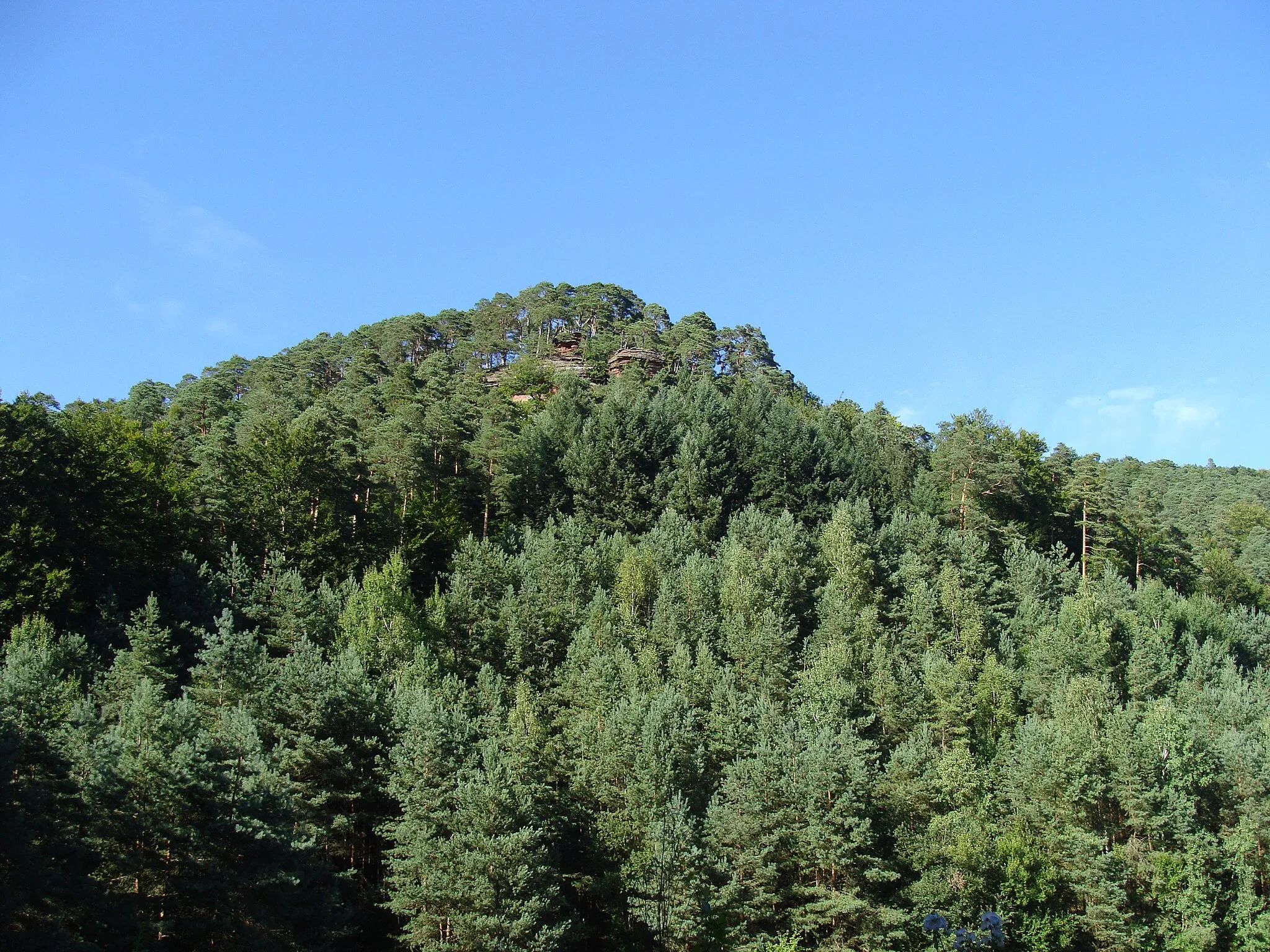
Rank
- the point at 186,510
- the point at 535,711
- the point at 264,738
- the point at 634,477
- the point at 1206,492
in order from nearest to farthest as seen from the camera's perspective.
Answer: the point at 264,738, the point at 535,711, the point at 186,510, the point at 634,477, the point at 1206,492

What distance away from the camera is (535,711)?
46.3 meters

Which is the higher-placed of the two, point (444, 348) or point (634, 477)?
point (444, 348)

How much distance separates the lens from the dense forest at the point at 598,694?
3278 cm

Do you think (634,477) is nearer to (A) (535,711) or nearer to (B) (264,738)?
(A) (535,711)

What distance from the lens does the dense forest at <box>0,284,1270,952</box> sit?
1291 inches

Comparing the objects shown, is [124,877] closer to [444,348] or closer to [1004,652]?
[1004,652]

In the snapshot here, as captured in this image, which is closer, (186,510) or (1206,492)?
(186,510)

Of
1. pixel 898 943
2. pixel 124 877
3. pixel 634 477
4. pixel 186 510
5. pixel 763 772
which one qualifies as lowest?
pixel 898 943

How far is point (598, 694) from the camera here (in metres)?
46.3

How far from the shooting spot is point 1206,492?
123 metres

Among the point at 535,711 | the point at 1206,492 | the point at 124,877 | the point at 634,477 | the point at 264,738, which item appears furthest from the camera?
the point at 1206,492

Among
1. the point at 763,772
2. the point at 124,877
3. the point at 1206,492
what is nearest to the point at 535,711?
the point at 763,772

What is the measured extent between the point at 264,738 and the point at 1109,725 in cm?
3674

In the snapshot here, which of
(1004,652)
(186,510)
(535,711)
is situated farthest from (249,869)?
(1004,652)
